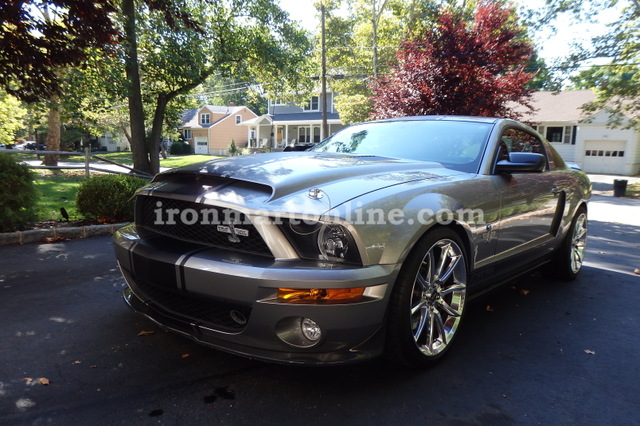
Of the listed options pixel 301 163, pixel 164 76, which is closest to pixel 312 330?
pixel 301 163

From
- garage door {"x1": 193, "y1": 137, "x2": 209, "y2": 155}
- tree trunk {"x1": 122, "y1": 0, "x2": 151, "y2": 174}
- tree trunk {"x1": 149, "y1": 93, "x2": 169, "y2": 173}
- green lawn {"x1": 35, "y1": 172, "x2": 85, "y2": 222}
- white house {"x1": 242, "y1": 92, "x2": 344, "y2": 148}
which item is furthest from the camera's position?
garage door {"x1": 193, "y1": 137, "x2": 209, "y2": 155}

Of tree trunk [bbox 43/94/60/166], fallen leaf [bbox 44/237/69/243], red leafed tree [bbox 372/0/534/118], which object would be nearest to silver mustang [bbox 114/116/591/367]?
fallen leaf [bbox 44/237/69/243]

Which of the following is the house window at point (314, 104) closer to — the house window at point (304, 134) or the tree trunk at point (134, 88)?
the house window at point (304, 134)

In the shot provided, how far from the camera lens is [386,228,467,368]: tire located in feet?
7.89

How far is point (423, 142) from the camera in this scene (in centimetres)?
378

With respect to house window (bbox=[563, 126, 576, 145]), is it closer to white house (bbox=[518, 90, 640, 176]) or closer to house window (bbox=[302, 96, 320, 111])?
white house (bbox=[518, 90, 640, 176])

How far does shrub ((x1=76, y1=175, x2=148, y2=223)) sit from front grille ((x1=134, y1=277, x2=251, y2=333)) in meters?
4.50

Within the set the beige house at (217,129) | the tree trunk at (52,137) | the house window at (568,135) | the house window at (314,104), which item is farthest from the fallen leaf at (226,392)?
the beige house at (217,129)

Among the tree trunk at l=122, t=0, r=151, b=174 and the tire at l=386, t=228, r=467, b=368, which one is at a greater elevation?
the tree trunk at l=122, t=0, r=151, b=174

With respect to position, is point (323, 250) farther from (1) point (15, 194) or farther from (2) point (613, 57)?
(2) point (613, 57)

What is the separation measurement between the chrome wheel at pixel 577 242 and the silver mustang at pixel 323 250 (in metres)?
1.71

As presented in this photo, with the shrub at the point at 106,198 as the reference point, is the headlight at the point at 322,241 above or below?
above

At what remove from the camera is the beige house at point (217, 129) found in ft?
174

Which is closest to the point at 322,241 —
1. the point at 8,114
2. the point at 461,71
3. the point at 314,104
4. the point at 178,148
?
the point at 461,71
